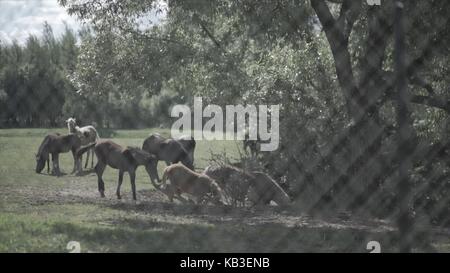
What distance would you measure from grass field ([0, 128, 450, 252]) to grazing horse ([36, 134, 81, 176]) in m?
3.17

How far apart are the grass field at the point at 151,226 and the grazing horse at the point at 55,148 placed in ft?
10.4

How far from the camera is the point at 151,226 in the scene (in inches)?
442

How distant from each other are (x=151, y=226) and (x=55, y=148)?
12183 mm

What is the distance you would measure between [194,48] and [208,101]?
6.58 ft

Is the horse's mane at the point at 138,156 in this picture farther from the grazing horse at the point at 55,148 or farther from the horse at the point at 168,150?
the grazing horse at the point at 55,148

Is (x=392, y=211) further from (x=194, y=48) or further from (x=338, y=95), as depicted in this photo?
(x=194, y=48)

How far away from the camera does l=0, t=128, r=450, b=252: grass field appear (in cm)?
944

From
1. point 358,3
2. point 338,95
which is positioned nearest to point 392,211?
point 338,95

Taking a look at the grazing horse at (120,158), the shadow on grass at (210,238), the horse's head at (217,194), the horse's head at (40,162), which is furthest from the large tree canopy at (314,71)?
the grazing horse at (120,158)

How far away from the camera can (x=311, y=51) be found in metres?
17.0

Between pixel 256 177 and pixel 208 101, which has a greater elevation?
pixel 208 101
